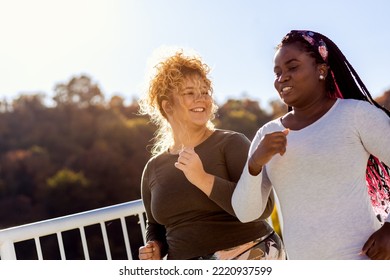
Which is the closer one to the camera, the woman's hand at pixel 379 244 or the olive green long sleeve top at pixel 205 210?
the woman's hand at pixel 379 244

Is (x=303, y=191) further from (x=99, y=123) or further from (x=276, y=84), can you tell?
(x=99, y=123)

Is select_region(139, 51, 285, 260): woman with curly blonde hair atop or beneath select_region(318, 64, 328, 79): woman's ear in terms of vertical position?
beneath

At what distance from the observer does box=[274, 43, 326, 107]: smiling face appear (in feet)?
5.57

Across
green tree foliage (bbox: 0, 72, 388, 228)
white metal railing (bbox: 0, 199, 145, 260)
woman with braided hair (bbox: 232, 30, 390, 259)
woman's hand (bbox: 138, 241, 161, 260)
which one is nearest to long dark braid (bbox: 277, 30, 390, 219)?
woman with braided hair (bbox: 232, 30, 390, 259)

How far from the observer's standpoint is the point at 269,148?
1588 mm

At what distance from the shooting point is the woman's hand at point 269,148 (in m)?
1.57

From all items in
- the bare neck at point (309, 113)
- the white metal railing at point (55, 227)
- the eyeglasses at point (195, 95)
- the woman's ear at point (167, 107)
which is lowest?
the white metal railing at point (55, 227)

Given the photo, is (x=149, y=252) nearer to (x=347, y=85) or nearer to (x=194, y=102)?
(x=194, y=102)

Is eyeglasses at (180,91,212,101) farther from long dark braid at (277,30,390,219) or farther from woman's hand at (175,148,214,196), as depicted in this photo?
long dark braid at (277,30,390,219)

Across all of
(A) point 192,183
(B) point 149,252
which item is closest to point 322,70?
(A) point 192,183

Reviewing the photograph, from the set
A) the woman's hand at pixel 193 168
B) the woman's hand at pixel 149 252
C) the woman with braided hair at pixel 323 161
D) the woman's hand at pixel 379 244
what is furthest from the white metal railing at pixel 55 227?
the woman's hand at pixel 379 244

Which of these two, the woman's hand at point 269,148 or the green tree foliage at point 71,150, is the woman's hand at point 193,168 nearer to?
the woman's hand at point 269,148

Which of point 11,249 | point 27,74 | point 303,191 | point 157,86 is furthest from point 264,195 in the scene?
point 27,74

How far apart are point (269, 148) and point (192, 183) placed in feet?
1.95
